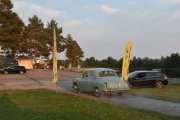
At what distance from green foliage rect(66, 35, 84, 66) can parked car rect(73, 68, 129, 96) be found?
8212 centimetres

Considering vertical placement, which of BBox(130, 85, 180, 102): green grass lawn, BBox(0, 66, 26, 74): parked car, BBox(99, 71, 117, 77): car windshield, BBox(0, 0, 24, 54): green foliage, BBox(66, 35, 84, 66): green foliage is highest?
BBox(0, 0, 24, 54): green foliage

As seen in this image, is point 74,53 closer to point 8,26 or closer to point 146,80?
point 8,26

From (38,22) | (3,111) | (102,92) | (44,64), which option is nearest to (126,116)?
(3,111)

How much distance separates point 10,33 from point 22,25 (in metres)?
4.48

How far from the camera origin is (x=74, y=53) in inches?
4601

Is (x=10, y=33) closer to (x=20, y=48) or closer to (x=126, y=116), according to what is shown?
(x=20, y=48)

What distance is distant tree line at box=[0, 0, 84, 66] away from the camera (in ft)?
309

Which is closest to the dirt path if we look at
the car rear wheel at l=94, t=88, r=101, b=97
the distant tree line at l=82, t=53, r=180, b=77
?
the car rear wheel at l=94, t=88, r=101, b=97

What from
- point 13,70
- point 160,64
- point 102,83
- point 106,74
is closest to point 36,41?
point 13,70

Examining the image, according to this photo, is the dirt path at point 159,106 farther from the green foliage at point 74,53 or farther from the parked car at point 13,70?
the green foliage at point 74,53

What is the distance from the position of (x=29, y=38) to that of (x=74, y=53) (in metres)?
10.6

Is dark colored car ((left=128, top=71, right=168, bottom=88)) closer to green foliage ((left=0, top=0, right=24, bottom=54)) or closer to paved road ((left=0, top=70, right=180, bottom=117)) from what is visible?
paved road ((left=0, top=70, right=180, bottom=117))

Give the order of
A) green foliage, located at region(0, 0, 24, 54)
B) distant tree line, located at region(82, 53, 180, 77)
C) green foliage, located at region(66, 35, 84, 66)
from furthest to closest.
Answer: green foliage, located at region(66, 35, 84, 66) < green foliage, located at region(0, 0, 24, 54) < distant tree line, located at region(82, 53, 180, 77)

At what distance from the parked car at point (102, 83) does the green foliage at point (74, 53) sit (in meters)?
82.1
